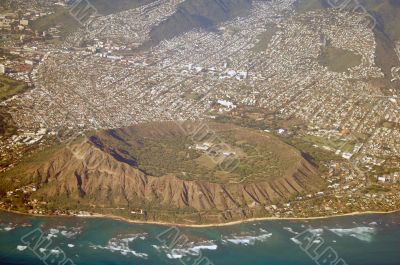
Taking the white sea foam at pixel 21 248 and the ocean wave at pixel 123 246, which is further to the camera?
the ocean wave at pixel 123 246

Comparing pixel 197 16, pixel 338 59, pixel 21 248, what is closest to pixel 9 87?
pixel 21 248

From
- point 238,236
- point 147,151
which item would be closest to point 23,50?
point 147,151

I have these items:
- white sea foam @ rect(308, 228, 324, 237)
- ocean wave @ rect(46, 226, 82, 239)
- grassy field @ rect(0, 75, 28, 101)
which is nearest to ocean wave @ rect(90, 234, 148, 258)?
ocean wave @ rect(46, 226, 82, 239)

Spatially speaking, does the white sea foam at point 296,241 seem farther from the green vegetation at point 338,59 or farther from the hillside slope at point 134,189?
the green vegetation at point 338,59

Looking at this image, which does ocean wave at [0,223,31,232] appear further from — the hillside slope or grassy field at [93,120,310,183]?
grassy field at [93,120,310,183]

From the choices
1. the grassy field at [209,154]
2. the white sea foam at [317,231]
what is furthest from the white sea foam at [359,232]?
the grassy field at [209,154]

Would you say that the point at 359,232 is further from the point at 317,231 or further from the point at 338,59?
the point at 338,59
